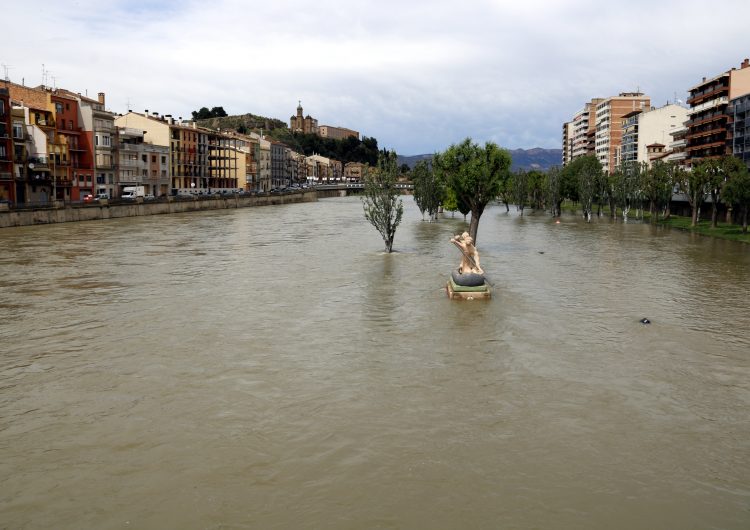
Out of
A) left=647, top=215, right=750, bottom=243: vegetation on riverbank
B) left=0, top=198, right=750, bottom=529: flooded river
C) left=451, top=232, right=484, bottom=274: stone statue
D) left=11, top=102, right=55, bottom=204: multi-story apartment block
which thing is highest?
left=11, top=102, right=55, bottom=204: multi-story apartment block

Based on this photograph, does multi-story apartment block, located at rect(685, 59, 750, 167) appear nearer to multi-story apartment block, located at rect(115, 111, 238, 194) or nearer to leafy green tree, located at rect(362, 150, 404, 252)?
leafy green tree, located at rect(362, 150, 404, 252)

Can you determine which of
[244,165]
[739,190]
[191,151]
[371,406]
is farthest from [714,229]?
[244,165]

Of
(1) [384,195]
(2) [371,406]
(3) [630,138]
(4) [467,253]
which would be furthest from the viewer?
(3) [630,138]

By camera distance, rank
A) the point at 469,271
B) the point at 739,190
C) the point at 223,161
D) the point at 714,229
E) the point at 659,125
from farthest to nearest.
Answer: the point at 223,161, the point at 659,125, the point at 714,229, the point at 739,190, the point at 469,271

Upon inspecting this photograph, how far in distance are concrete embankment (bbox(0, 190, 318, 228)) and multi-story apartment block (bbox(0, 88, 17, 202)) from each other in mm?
9852

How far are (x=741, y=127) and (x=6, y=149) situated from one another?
101 meters

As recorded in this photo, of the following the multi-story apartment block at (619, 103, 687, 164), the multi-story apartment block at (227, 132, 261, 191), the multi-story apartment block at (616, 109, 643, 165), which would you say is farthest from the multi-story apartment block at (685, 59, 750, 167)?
the multi-story apartment block at (227, 132, 261, 191)

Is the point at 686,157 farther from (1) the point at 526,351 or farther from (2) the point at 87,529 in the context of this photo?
(2) the point at 87,529

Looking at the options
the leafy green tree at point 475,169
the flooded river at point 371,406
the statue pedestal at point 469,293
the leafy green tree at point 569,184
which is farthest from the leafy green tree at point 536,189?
the statue pedestal at point 469,293

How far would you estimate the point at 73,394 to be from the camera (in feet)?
60.1

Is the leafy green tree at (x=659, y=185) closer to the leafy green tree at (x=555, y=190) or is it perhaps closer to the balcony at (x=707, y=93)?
the balcony at (x=707, y=93)

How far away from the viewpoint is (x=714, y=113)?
11238 centimetres

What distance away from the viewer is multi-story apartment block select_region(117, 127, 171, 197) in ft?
406

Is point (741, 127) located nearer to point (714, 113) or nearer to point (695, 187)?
point (714, 113)
